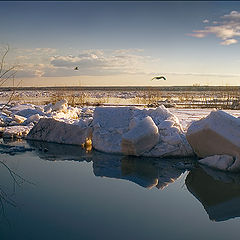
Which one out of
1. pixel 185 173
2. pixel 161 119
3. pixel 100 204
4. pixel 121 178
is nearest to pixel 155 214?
pixel 100 204

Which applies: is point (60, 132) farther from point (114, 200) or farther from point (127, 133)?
point (114, 200)

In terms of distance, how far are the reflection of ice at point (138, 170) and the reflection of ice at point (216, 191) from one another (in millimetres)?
443

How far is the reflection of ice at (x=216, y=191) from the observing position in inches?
180

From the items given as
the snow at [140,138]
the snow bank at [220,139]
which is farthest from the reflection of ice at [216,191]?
the snow at [140,138]

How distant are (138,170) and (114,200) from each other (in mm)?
1861

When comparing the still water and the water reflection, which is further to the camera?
the water reflection

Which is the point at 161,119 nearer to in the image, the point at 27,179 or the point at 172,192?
the point at 172,192

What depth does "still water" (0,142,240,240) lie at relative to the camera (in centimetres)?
384

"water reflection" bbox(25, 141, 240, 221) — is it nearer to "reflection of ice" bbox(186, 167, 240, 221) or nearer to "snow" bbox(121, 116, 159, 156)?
"reflection of ice" bbox(186, 167, 240, 221)

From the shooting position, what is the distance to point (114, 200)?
4844mm

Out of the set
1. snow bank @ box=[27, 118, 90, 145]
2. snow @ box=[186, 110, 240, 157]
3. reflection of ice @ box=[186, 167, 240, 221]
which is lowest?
reflection of ice @ box=[186, 167, 240, 221]

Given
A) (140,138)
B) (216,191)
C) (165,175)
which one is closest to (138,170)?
(165,175)

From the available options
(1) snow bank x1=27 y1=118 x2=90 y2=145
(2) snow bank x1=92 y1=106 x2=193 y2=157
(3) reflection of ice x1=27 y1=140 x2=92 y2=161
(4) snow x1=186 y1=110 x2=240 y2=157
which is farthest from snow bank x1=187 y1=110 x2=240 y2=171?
(1) snow bank x1=27 y1=118 x2=90 y2=145

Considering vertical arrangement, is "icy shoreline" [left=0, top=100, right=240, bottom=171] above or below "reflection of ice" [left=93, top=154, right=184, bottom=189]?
above
